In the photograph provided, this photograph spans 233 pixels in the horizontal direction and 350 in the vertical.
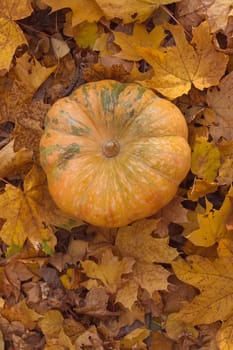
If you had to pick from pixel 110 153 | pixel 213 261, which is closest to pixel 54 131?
pixel 110 153

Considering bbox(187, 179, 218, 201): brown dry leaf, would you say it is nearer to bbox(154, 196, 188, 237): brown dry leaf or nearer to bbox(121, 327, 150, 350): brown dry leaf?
bbox(154, 196, 188, 237): brown dry leaf

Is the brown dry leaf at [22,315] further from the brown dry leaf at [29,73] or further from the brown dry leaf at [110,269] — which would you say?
the brown dry leaf at [29,73]

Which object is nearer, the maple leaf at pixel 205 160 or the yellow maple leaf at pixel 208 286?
the yellow maple leaf at pixel 208 286

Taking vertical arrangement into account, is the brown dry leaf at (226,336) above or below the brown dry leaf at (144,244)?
below

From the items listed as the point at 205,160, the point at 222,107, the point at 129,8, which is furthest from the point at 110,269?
the point at 129,8

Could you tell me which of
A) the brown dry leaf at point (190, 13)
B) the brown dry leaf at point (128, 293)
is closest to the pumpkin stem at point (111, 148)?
the brown dry leaf at point (128, 293)

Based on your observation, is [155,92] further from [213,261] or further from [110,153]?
[213,261]

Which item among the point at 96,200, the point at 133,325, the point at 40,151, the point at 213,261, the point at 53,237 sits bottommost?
the point at 133,325
